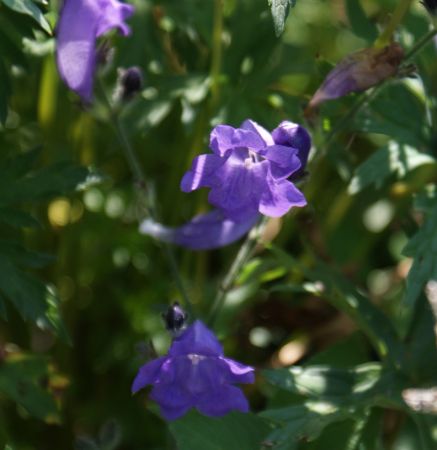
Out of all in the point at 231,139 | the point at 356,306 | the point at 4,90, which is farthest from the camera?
the point at 356,306

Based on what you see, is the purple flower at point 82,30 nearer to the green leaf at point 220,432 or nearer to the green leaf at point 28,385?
the green leaf at point 28,385

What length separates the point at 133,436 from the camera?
242cm

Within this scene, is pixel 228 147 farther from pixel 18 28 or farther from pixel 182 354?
pixel 18 28

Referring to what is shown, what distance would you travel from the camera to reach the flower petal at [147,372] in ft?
5.23

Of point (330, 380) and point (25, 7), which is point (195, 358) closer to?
point (330, 380)

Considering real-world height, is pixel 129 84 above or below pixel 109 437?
above

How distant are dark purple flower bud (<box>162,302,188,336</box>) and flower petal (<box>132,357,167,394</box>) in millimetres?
117

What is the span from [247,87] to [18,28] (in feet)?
2.07

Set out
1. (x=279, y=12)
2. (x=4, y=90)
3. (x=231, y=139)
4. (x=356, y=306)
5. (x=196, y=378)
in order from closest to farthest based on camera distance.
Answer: (x=279, y=12) < (x=231, y=139) < (x=196, y=378) < (x=4, y=90) < (x=356, y=306)

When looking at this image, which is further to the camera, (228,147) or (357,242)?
(357,242)

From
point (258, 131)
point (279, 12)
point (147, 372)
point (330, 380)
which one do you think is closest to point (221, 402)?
point (147, 372)

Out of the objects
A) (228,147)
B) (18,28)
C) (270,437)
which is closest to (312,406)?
(270,437)

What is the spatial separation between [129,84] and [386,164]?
622 millimetres

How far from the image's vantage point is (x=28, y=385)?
6.48 feet
